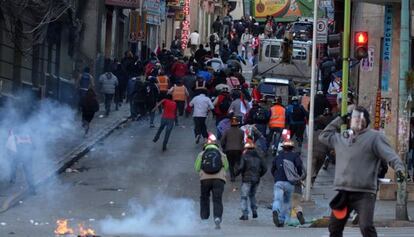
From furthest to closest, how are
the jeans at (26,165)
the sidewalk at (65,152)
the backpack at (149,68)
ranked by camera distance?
1. the backpack at (149,68)
2. the sidewalk at (65,152)
3. the jeans at (26,165)

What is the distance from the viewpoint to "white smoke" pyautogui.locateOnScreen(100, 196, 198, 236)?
51.6ft

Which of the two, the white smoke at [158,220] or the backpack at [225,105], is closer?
the white smoke at [158,220]

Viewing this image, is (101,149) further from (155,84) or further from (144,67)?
(144,67)

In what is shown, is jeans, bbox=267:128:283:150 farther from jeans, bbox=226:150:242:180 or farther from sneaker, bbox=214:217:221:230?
sneaker, bbox=214:217:221:230

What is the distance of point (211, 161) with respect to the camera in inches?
651

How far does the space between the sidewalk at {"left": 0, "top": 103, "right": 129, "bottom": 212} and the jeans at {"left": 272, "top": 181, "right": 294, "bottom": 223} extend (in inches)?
193

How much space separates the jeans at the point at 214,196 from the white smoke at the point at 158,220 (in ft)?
1.12

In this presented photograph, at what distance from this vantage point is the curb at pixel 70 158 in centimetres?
1883

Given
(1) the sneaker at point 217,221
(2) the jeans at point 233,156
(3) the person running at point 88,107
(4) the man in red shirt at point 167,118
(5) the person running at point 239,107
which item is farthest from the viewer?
(3) the person running at point 88,107

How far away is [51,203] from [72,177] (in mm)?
3451

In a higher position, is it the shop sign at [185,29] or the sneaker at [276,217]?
the shop sign at [185,29]

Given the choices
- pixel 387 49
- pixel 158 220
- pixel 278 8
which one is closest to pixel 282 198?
pixel 158 220

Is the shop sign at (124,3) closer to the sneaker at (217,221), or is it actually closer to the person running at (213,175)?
the person running at (213,175)

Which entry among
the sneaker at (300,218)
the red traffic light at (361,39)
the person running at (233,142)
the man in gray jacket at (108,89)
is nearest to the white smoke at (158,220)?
the sneaker at (300,218)
